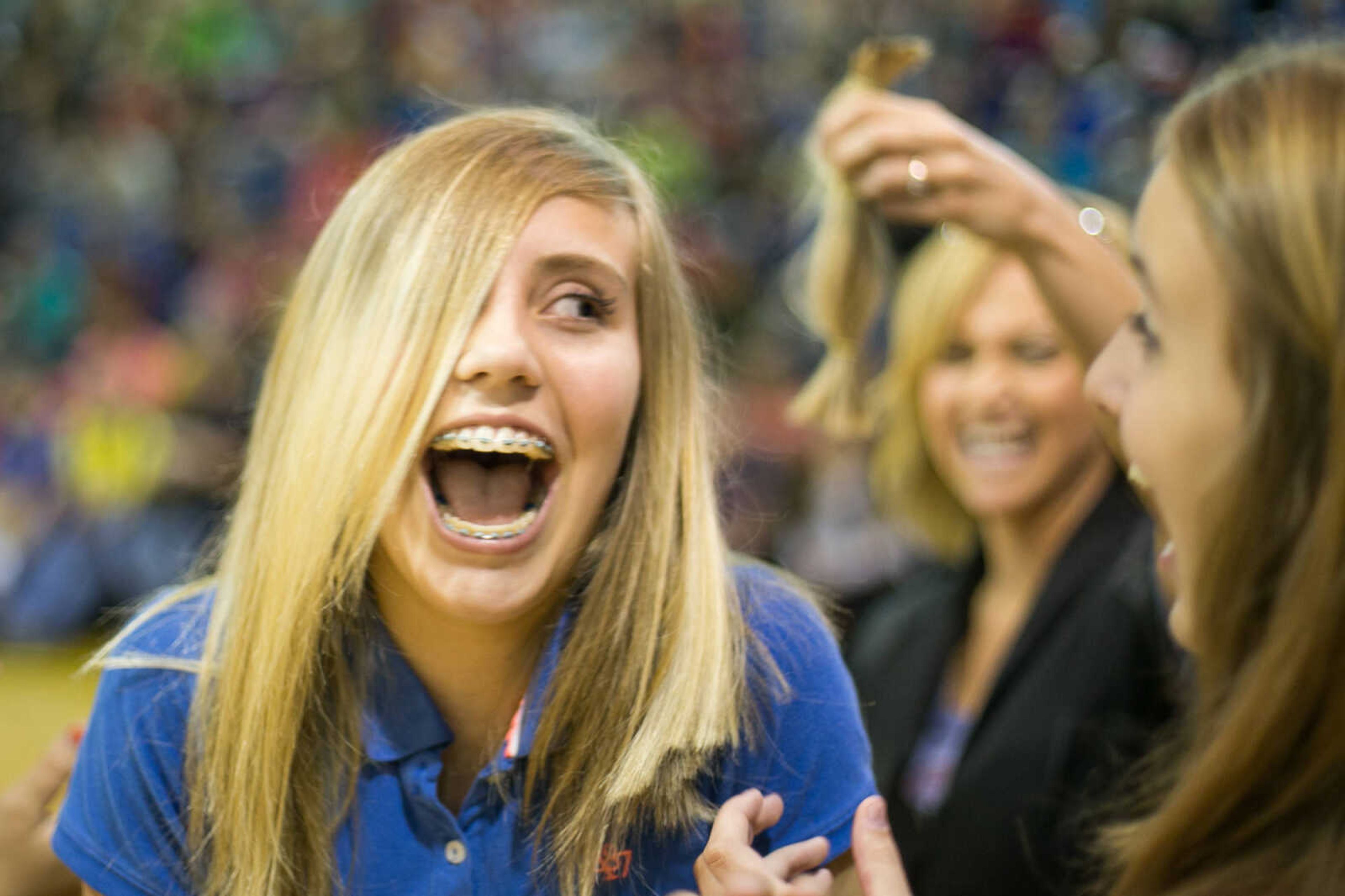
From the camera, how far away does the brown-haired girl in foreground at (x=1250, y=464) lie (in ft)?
2.75

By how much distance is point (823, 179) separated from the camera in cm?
186

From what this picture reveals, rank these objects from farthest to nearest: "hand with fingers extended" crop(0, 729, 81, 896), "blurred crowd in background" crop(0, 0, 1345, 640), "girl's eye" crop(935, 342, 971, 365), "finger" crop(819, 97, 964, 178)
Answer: "blurred crowd in background" crop(0, 0, 1345, 640)
"girl's eye" crop(935, 342, 971, 365)
"finger" crop(819, 97, 964, 178)
"hand with fingers extended" crop(0, 729, 81, 896)

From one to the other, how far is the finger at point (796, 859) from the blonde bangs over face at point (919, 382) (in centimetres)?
123

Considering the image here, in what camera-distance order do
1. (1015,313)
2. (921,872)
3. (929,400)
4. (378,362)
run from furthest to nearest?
(929,400)
(1015,313)
(921,872)
(378,362)

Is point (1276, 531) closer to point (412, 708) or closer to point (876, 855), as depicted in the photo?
point (876, 855)

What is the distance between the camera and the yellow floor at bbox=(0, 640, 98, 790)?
3.14 meters

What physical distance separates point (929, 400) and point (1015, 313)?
228 millimetres

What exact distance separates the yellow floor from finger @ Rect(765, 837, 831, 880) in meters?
2.24

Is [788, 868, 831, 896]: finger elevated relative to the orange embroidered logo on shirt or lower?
elevated

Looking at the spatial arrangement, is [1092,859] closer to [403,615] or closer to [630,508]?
[630,508]

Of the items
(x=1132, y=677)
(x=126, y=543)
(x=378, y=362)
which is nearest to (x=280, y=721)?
(x=378, y=362)

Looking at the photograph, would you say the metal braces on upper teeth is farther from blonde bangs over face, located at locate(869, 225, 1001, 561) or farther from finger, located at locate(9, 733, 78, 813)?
blonde bangs over face, located at locate(869, 225, 1001, 561)

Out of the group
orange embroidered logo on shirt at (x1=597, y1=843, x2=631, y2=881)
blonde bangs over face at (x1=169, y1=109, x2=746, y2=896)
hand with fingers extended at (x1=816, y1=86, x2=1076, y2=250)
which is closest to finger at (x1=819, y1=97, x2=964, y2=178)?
hand with fingers extended at (x1=816, y1=86, x2=1076, y2=250)

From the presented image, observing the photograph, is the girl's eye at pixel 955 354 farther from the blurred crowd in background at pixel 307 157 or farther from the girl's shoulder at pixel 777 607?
the blurred crowd in background at pixel 307 157
